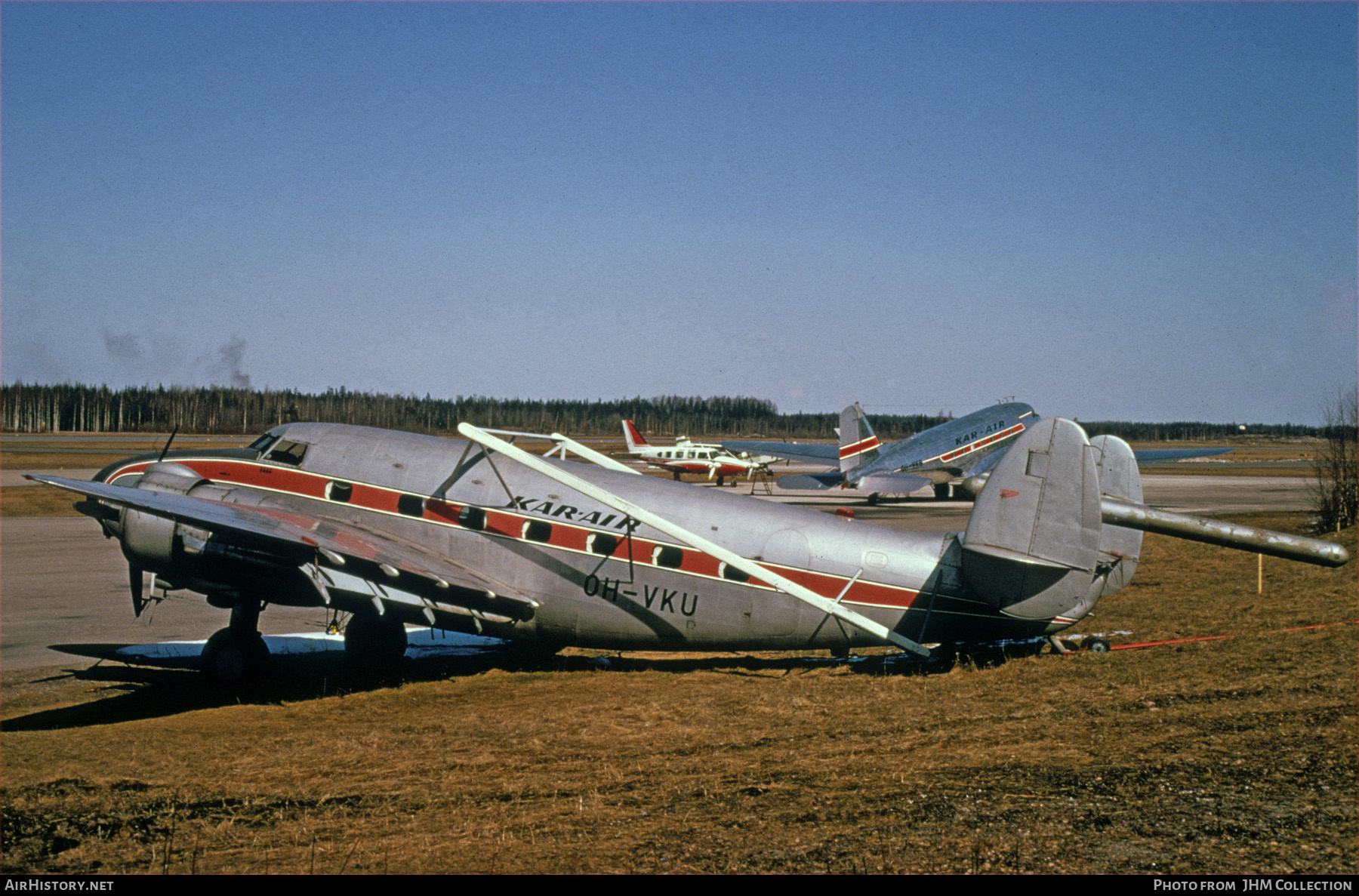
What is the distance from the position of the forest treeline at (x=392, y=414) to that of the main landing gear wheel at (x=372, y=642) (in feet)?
122

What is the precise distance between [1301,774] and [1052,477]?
4.62 meters

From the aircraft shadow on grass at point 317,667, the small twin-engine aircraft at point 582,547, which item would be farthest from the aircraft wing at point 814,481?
the small twin-engine aircraft at point 582,547

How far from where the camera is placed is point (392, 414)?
61.4 metres

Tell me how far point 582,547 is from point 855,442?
3472cm

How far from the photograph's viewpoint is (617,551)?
1309cm

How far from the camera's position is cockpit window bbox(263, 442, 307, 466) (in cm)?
1415

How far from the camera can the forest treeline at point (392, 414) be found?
65750 mm

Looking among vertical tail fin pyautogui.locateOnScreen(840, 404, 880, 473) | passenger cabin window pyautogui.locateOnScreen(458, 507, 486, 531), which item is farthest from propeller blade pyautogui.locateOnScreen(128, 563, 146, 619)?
vertical tail fin pyautogui.locateOnScreen(840, 404, 880, 473)

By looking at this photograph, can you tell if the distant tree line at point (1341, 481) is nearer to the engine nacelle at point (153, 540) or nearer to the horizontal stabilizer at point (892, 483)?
the horizontal stabilizer at point (892, 483)

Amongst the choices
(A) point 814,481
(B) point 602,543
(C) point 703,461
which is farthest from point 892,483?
(B) point 602,543

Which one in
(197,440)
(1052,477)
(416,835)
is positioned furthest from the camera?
(197,440)

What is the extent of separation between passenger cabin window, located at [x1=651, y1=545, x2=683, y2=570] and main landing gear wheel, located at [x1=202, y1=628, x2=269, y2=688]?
6.41 m
